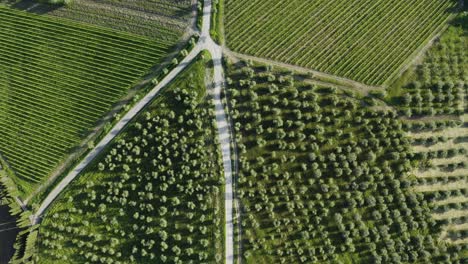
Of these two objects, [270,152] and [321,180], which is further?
[270,152]

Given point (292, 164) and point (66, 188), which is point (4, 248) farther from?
point (292, 164)

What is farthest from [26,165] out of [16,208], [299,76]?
[299,76]

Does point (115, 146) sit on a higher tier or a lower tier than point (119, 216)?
higher

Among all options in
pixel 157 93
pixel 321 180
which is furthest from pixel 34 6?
pixel 321 180

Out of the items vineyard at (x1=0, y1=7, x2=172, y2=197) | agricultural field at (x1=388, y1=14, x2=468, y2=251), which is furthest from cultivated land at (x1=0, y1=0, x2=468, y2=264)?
Answer: vineyard at (x1=0, y1=7, x2=172, y2=197)

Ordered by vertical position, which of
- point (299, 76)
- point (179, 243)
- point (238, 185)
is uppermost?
point (299, 76)

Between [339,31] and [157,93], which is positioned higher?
[339,31]

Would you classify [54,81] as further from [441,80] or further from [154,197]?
[441,80]
